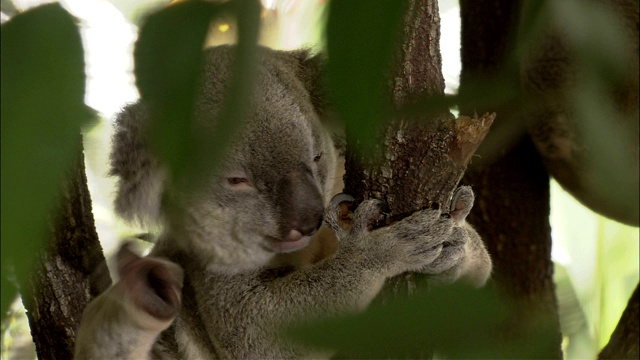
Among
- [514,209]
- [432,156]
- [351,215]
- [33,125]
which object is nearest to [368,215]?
[351,215]

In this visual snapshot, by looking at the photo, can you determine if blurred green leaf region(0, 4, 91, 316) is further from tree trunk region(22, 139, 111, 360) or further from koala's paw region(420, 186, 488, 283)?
tree trunk region(22, 139, 111, 360)

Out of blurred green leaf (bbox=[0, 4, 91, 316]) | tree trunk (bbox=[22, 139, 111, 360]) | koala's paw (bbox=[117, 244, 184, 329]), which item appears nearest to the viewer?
blurred green leaf (bbox=[0, 4, 91, 316])

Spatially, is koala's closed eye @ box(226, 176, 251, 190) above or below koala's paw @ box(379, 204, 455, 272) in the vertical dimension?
above

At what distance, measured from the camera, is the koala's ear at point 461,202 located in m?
1.68

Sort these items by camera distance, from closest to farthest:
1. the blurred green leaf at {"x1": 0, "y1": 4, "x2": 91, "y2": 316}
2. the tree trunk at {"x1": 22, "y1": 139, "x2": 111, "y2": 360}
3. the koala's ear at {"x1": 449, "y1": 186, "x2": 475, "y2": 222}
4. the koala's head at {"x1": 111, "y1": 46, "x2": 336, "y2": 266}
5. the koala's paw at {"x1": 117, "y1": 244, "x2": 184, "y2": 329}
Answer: the blurred green leaf at {"x1": 0, "y1": 4, "x2": 91, "y2": 316} < the koala's paw at {"x1": 117, "y1": 244, "x2": 184, "y2": 329} < the koala's head at {"x1": 111, "y1": 46, "x2": 336, "y2": 266} < the koala's ear at {"x1": 449, "y1": 186, "x2": 475, "y2": 222} < the tree trunk at {"x1": 22, "y1": 139, "x2": 111, "y2": 360}

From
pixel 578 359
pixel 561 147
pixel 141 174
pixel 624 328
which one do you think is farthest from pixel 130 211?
pixel 561 147

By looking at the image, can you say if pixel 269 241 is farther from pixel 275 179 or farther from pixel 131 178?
pixel 131 178

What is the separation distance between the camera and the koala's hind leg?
120 cm

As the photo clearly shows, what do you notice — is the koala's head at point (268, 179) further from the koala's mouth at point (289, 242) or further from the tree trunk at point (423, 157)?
the tree trunk at point (423, 157)

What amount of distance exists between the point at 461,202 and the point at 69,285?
3.55ft

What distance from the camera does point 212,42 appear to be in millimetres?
632

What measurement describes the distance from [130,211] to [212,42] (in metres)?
1.09

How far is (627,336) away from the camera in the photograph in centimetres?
210

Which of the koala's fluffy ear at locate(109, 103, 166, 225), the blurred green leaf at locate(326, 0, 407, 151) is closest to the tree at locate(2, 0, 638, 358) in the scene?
the blurred green leaf at locate(326, 0, 407, 151)
